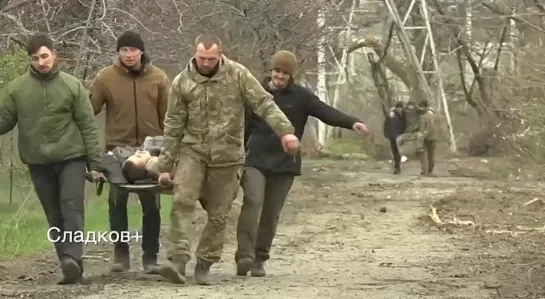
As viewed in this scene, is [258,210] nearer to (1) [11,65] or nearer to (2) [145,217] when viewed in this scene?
(2) [145,217]

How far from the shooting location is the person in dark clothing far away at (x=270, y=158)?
10.7m

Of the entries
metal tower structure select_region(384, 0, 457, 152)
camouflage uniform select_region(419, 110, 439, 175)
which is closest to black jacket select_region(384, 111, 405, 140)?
camouflage uniform select_region(419, 110, 439, 175)

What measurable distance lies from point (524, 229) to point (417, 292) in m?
6.31

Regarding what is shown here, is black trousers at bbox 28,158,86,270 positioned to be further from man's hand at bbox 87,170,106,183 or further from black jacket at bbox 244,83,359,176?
black jacket at bbox 244,83,359,176

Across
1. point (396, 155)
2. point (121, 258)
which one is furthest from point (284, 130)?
point (396, 155)

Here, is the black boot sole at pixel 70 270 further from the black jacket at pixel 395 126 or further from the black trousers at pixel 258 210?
the black jacket at pixel 395 126

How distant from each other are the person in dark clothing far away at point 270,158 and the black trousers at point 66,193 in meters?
1.48

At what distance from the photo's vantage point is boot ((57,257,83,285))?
32.1ft

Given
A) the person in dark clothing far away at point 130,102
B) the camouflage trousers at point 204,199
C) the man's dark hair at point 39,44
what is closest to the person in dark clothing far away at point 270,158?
the camouflage trousers at point 204,199

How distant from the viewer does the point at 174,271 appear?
9.82 m

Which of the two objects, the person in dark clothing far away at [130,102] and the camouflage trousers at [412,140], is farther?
the camouflage trousers at [412,140]

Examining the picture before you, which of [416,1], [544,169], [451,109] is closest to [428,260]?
[544,169]

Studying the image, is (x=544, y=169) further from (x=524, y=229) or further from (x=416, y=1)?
(x=416, y=1)

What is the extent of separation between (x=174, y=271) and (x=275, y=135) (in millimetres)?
1586
